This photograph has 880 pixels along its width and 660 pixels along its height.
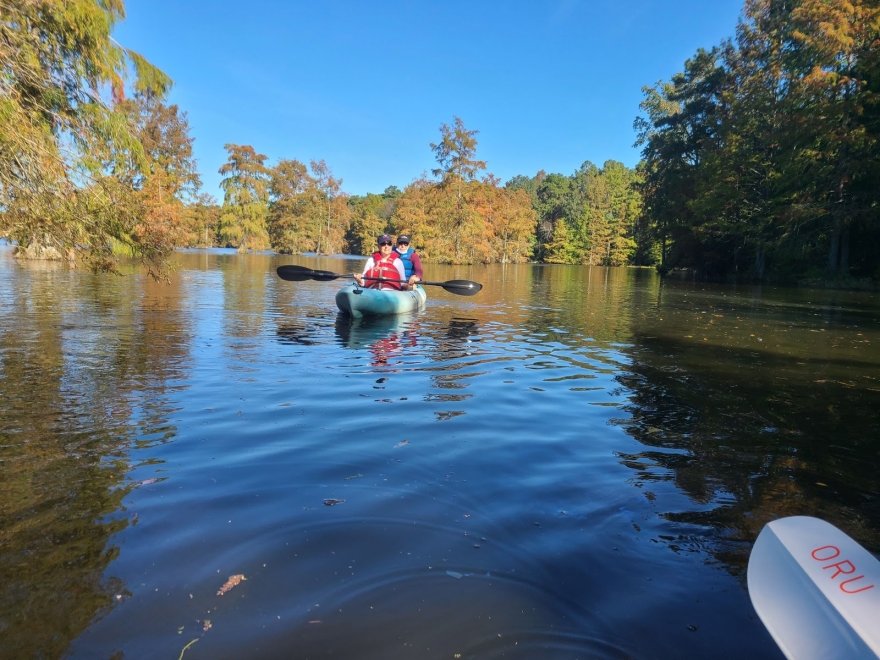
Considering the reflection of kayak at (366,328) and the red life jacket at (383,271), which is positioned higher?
the red life jacket at (383,271)

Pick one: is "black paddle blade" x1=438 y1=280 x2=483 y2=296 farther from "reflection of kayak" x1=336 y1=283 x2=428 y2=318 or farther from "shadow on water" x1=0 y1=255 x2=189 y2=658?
"shadow on water" x1=0 y1=255 x2=189 y2=658

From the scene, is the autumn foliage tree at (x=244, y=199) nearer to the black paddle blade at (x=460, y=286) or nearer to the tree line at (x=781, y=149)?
the tree line at (x=781, y=149)

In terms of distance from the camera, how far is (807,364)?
8.15 metres

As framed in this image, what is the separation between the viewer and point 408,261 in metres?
13.8

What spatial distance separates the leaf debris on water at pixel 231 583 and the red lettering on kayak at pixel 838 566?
237 cm

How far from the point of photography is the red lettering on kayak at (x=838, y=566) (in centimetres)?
202

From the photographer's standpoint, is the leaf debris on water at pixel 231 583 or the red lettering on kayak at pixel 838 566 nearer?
the red lettering on kayak at pixel 838 566

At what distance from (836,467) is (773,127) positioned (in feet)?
104

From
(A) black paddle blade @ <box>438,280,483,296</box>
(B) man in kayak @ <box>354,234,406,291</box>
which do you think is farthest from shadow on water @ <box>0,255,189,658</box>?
(A) black paddle blade @ <box>438,280,483,296</box>

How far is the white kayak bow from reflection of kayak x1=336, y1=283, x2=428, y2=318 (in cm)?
960

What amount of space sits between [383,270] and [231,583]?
1051cm

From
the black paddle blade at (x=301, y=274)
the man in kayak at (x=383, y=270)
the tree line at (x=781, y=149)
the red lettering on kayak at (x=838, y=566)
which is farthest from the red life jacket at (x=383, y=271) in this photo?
the tree line at (x=781, y=149)

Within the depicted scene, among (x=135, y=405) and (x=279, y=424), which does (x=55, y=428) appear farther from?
(x=279, y=424)

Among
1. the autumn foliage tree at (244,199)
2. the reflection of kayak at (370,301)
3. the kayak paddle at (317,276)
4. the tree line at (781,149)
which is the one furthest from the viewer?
the autumn foliage tree at (244,199)
